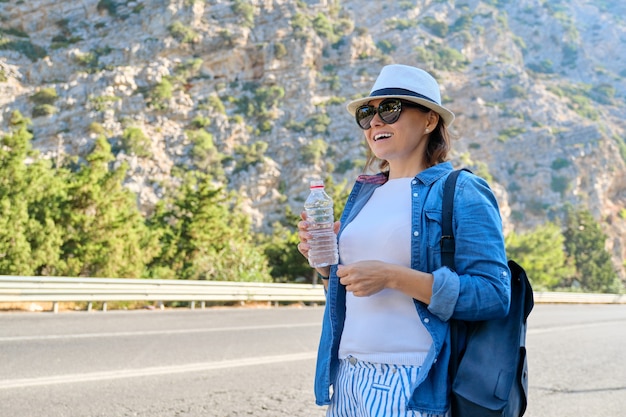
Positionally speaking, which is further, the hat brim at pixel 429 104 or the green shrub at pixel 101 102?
the green shrub at pixel 101 102

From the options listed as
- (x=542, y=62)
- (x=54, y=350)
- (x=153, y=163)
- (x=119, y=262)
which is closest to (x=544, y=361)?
(x=54, y=350)

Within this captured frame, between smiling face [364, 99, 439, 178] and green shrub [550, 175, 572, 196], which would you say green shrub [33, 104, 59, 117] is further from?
smiling face [364, 99, 439, 178]

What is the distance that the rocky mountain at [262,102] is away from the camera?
67625 mm

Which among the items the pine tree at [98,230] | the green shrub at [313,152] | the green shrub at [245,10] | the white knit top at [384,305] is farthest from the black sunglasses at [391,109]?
the green shrub at [245,10]

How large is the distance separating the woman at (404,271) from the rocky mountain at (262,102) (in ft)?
188

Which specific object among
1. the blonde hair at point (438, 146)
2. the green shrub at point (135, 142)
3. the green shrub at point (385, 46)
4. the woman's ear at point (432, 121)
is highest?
the green shrub at point (385, 46)

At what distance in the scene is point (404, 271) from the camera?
5.95ft

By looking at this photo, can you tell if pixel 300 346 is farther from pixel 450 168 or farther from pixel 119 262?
pixel 119 262

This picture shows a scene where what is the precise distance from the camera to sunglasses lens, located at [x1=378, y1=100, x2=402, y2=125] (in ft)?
6.89

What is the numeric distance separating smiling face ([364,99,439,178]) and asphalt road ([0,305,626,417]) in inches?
119

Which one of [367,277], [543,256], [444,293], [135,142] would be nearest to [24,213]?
[367,277]

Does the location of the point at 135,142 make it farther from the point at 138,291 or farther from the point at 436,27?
the point at 436,27

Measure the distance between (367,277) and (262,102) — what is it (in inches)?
3055

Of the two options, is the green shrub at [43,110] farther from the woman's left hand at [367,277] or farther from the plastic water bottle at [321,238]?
the woman's left hand at [367,277]
